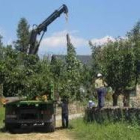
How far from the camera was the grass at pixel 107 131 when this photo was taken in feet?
56.6

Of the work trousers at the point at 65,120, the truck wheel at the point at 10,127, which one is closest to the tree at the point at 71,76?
the work trousers at the point at 65,120

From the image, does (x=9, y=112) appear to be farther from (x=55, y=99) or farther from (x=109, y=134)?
(x=109, y=134)

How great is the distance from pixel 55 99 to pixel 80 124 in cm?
167

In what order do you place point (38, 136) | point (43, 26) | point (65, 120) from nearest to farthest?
point (38, 136), point (65, 120), point (43, 26)

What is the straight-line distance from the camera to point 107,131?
1933 centimetres

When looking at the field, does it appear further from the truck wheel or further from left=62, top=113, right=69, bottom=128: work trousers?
left=62, top=113, right=69, bottom=128: work trousers

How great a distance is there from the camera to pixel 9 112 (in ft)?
76.0

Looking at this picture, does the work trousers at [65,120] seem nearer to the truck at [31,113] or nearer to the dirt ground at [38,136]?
the truck at [31,113]

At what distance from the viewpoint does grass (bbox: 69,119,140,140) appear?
56.6 feet

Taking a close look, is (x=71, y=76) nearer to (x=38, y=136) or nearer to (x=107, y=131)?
(x=38, y=136)

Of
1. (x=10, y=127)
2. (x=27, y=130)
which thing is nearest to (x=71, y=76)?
(x=27, y=130)

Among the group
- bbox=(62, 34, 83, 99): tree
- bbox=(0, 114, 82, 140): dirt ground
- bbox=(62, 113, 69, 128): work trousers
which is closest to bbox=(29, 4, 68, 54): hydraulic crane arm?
bbox=(62, 34, 83, 99): tree

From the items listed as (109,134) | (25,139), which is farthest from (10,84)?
(109,134)

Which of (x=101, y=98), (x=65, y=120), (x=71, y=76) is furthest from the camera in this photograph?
(x=101, y=98)
